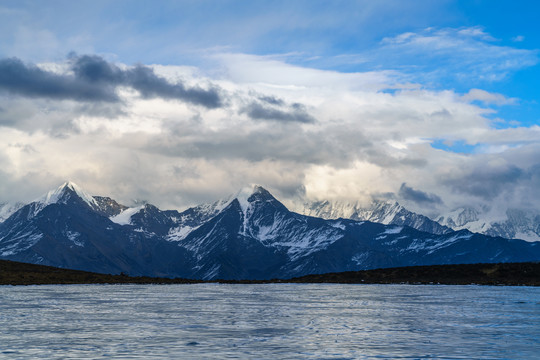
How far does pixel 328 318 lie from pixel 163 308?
78.3 feet

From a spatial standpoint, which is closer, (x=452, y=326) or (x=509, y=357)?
(x=509, y=357)

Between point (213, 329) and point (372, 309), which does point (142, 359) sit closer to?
point (213, 329)

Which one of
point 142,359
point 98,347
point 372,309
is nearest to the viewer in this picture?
point 142,359

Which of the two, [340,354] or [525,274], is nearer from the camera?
[340,354]

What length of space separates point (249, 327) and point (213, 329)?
3.45 meters

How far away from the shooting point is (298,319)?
60.8 m

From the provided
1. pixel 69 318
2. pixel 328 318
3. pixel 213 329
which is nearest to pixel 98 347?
pixel 213 329

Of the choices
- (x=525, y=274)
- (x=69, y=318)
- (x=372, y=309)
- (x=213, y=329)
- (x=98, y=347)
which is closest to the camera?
(x=98, y=347)

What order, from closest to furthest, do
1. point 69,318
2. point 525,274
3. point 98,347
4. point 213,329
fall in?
point 98,347 < point 213,329 < point 69,318 < point 525,274

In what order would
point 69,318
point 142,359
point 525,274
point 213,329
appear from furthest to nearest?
1. point 525,274
2. point 69,318
3. point 213,329
4. point 142,359

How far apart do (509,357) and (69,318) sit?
41.2 m

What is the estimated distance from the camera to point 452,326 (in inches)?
2124

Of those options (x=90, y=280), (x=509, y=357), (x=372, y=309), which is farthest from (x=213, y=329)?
(x=90, y=280)

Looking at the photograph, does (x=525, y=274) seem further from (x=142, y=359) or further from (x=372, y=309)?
(x=142, y=359)
